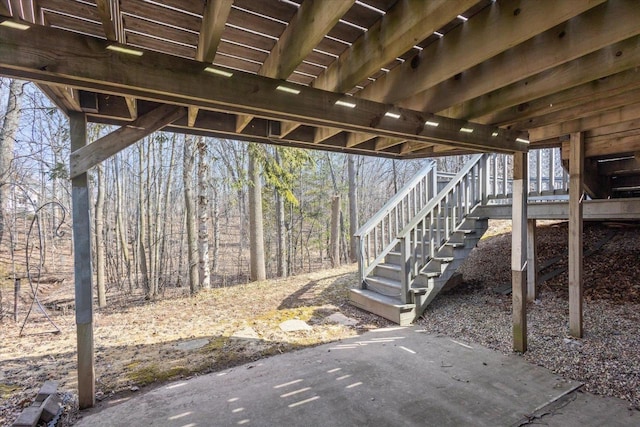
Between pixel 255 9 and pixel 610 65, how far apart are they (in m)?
2.15

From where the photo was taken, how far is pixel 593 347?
127 inches

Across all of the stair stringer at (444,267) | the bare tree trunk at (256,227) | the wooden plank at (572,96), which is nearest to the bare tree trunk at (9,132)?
the bare tree trunk at (256,227)

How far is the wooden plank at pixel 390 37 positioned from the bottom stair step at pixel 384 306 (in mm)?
3275

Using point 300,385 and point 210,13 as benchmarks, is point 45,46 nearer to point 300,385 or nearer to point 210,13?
point 210,13

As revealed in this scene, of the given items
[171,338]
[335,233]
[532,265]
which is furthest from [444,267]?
[335,233]

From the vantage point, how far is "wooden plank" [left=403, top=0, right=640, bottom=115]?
5.11ft

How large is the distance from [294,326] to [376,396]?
6.45 ft

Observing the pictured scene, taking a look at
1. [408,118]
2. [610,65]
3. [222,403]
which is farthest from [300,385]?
[610,65]

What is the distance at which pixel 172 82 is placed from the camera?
184cm

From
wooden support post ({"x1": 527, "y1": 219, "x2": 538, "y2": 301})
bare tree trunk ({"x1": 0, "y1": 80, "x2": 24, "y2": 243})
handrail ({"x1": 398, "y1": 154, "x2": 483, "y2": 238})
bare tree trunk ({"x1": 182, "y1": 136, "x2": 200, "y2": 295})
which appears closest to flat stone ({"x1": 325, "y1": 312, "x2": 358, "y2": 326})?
handrail ({"x1": 398, "y1": 154, "x2": 483, "y2": 238})

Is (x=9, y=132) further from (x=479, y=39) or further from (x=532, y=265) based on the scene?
(x=532, y=265)

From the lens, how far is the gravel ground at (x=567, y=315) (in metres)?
2.89

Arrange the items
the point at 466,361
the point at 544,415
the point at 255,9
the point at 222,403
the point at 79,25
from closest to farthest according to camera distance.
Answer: the point at 255,9, the point at 79,25, the point at 544,415, the point at 222,403, the point at 466,361

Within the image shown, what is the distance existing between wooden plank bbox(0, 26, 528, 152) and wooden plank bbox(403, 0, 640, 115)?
390 mm
